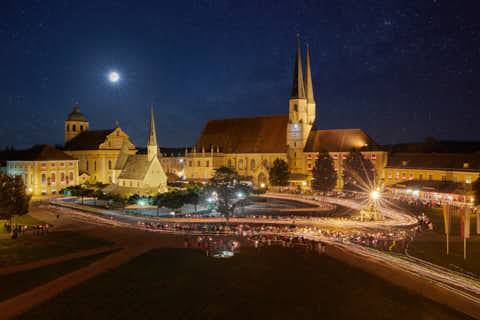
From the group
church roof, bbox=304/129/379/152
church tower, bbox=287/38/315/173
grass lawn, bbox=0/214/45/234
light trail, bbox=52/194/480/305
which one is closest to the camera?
light trail, bbox=52/194/480/305

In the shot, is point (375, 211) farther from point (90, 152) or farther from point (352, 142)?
point (90, 152)

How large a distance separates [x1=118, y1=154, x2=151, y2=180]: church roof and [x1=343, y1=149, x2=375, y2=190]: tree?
3712cm

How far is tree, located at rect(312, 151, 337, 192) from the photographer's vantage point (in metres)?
60.3

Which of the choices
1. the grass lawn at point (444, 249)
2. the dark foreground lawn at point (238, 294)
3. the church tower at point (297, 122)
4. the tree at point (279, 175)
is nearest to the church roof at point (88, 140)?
the tree at point (279, 175)

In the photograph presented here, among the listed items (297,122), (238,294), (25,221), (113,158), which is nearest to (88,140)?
(113,158)

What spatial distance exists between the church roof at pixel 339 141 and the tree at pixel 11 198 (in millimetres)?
52636

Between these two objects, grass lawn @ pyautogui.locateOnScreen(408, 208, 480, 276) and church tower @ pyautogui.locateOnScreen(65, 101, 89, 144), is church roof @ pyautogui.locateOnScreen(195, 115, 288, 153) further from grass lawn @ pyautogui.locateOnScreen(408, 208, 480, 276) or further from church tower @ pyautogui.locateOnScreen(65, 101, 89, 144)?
grass lawn @ pyautogui.locateOnScreen(408, 208, 480, 276)

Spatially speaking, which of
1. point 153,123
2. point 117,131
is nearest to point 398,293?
point 153,123

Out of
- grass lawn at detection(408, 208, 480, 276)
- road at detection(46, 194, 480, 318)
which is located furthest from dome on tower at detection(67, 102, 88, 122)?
grass lawn at detection(408, 208, 480, 276)

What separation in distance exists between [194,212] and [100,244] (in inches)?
696

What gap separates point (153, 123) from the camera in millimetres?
56219

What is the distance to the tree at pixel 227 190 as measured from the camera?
39.4 m

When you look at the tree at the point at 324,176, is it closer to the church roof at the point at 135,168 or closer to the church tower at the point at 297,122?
the church tower at the point at 297,122

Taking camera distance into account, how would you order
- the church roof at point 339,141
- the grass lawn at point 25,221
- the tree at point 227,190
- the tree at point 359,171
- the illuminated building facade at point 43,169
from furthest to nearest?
the church roof at point 339,141 → the tree at point 359,171 → the illuminated building facade at point 43,169 → the tree at point 227,190 → the grass lawn at point 25,221
